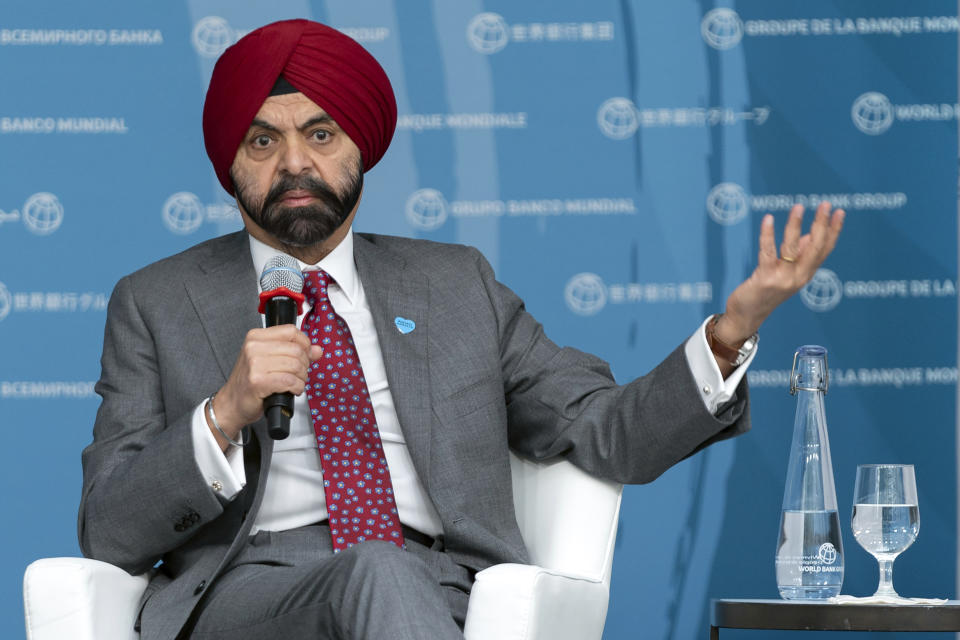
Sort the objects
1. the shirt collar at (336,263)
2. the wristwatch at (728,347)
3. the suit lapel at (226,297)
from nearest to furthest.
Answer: the wristwatch at (728,347), the suit lapel at (226,297), the shirt collar at (336,263)

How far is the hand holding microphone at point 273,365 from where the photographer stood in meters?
1.97

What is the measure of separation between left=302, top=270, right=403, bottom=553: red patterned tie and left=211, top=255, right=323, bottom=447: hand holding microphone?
235 millimetres

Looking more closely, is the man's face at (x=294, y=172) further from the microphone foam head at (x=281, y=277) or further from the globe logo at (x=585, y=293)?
the globe logo at (x=585, y=293)

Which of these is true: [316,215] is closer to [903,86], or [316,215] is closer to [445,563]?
[445,563]

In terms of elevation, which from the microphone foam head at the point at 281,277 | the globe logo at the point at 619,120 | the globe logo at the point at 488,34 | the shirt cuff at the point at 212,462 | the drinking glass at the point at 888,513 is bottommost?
the drinking glass at the point at 888,513

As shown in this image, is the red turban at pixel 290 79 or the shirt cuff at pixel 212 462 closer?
the shirt cuff at pixel 212 462

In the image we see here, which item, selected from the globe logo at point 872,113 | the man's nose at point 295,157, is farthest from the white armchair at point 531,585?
the globe logo at point 872,113

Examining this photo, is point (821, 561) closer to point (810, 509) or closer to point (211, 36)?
point (810, 509)

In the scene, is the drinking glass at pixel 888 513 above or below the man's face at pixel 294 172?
below

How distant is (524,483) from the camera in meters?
2.56

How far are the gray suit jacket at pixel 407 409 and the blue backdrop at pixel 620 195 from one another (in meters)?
1.28

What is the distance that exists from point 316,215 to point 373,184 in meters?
1.45

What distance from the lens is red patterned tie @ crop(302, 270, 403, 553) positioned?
2.31 meters

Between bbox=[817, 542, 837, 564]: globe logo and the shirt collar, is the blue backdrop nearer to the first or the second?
the shirt collar
